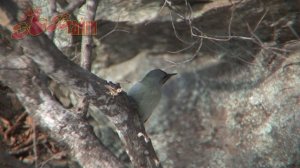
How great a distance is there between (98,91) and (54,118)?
0.97 ft

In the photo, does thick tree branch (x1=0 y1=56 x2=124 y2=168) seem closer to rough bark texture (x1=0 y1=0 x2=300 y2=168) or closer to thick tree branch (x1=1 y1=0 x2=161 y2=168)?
thick tree branch (x1=1 y1=0 x2=161 y2=168)

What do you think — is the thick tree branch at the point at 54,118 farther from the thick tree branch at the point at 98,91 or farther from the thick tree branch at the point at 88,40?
the thick tree branch at the point at 88,40

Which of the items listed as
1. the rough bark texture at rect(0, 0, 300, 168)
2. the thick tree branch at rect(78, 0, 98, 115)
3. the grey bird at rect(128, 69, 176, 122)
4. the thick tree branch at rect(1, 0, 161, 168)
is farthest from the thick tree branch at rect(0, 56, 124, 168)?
the rough bark texture at rect(0, 0, 300, 168)

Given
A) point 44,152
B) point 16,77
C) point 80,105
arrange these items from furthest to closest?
point 44,152, point 80,105, point 16,77

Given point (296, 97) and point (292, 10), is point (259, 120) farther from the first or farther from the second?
point (292, 10)

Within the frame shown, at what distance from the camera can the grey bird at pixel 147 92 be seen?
3074 mm

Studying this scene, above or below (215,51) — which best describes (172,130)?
below

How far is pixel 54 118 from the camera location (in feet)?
8.57

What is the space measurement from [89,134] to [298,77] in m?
1.78

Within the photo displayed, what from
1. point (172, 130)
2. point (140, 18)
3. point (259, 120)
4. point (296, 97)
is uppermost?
point (140, 18)

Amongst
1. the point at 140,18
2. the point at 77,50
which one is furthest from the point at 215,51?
the point at 77,50

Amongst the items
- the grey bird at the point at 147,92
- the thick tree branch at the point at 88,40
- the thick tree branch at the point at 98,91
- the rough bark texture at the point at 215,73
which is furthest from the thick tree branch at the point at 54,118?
the rough bark texture at the point at 215,73

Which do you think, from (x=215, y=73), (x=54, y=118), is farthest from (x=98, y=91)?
(x=215, y=73)

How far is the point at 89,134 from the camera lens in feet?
8.75
